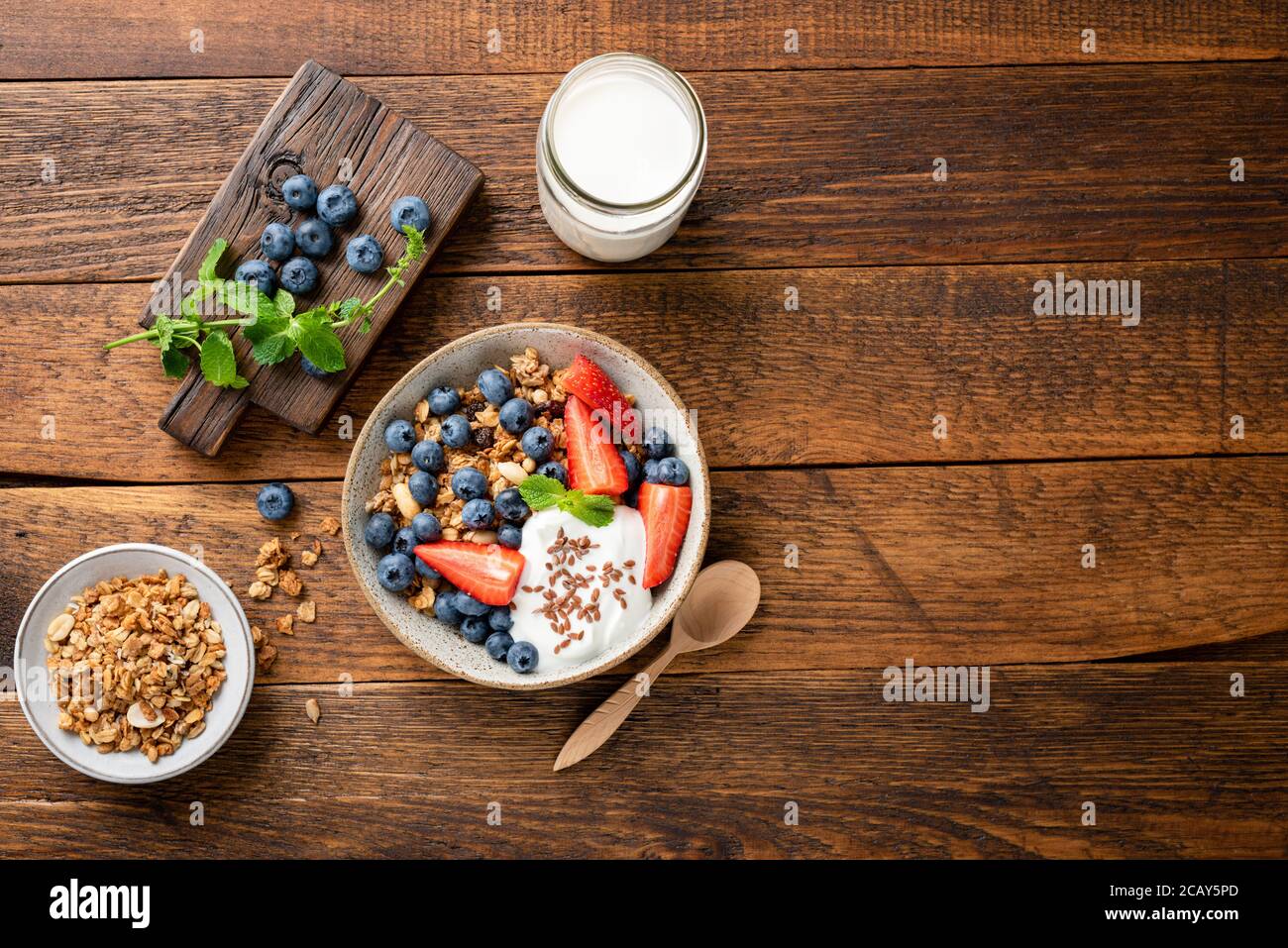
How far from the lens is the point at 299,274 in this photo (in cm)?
164

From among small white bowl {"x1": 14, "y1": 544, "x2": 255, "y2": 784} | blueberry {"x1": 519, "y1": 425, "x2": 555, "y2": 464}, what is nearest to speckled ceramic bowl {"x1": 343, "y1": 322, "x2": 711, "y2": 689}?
blueberry {"x1": 519, "y1": 425, "x2": 555, "y2": 464}

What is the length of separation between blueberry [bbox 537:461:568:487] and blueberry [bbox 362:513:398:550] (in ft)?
0.82

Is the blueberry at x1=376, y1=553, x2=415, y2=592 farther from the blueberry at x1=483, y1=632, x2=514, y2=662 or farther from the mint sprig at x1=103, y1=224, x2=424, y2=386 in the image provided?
the mint sprig at x1=103, y1=224, x2=424, y2=386

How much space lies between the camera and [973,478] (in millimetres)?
1761

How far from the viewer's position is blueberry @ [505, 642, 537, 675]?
60.1 inches

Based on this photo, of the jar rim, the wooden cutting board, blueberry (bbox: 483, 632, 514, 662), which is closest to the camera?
the jar rim

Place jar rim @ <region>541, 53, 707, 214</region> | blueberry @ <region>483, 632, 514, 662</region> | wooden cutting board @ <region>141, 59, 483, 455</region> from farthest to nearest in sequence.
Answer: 1. wooden cutting board @ <region>141, 59, 483, 455</region>
2. blueberry @ <region>483, 632, 514, 662</region>
3. jar rim @ <region>541, 53, 707, 214</region>

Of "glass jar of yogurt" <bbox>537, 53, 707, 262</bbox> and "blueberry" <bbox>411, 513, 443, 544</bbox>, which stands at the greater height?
"glass jar of yogurt" <bbox>537, 53, 707, 262</bbox>

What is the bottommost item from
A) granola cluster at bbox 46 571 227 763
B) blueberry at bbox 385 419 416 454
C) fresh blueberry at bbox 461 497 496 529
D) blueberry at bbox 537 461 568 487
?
granola cluster at bbox 46 571 227 763

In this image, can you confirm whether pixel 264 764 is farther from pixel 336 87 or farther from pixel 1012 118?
pixel 1012 118

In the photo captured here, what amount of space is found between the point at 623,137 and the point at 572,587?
69 centimetres

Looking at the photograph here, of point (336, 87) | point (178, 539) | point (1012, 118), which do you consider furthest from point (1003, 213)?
point (178, 539)
